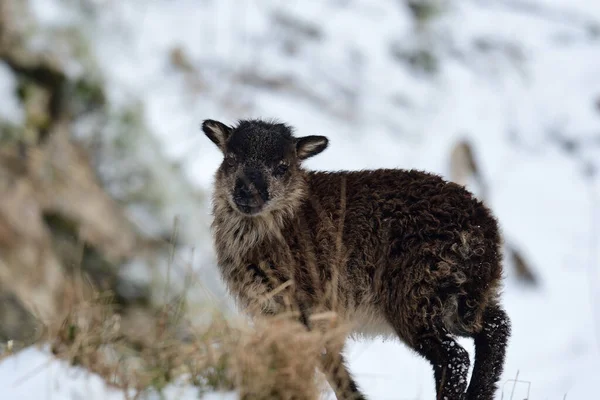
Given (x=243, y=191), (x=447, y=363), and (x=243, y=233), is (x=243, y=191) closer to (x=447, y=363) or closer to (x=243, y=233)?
(x=243, y=233)

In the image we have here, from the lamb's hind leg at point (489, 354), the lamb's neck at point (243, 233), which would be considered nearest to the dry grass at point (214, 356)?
the lamb's hind leg at point (489, 354)

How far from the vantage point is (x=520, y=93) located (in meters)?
14.4

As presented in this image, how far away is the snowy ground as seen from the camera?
1002 centimetres

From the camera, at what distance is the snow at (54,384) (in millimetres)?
3658

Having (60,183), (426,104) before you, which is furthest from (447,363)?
(426,104)

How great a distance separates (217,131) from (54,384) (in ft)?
8.92

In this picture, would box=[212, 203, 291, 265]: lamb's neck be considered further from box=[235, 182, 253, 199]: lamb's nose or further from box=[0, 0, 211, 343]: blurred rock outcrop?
box=[0, 0, 211, 343]: blurred rock outcrop

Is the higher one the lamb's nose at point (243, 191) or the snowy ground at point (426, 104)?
the snowy ground at point (426, 104)

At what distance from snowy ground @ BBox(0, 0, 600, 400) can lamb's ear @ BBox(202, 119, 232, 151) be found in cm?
368

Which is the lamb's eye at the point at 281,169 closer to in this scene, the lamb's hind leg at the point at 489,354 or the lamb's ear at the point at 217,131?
the lamb's ear at the point at 217,131

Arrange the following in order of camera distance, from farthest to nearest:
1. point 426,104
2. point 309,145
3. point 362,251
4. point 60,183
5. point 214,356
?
1. point 426,104
2. point 60,183
3. point 309,145
4. point 362,251
5. point 214,356

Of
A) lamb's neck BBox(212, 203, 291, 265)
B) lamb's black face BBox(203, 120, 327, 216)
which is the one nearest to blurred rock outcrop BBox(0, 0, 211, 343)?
lamb's neck BBox(212, 203, 291, 265)

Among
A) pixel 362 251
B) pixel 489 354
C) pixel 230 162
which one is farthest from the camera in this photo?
pixel 230 162

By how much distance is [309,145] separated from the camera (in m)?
5.89
